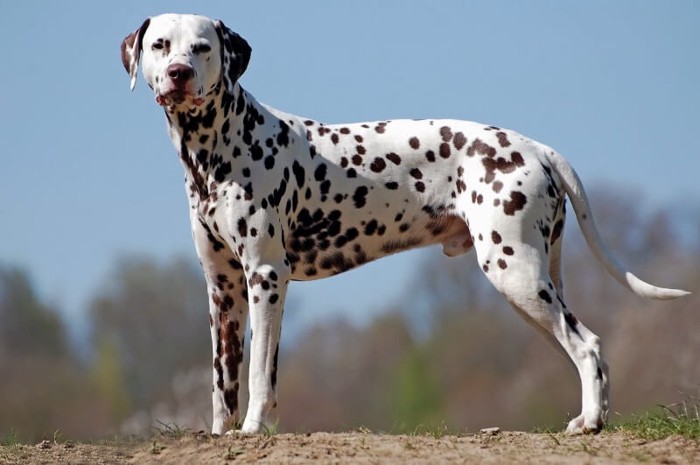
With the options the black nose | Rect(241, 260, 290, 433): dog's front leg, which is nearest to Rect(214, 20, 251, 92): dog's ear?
the black nose

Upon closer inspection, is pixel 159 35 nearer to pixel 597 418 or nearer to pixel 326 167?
pixel 326 167

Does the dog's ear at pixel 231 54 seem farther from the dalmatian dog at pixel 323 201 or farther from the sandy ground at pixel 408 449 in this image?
the sandy ground at pixel 408 449

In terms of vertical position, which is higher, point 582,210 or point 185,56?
point 185,56

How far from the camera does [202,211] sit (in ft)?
26.2

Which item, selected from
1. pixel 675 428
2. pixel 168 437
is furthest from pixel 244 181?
pixel 675 428

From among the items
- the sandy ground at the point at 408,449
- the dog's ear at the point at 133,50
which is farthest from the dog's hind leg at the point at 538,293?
the dog's ear at the point at 133,50

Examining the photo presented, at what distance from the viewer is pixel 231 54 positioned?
26.2 feet

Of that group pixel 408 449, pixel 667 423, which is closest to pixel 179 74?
pixel 408 449

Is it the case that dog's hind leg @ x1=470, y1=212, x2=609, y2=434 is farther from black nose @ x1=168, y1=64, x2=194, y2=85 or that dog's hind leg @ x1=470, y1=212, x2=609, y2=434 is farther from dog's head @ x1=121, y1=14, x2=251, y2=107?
black nose @ x1=168, y1=64, x2=194, y2=85

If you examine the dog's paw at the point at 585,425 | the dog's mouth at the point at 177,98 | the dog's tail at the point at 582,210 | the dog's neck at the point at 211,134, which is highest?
the dog's mouth at the point at 177,98

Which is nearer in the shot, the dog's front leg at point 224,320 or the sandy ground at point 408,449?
the sandy ground at point 408,449

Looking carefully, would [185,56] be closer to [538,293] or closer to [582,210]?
[538,293]

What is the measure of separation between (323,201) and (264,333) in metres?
1.19

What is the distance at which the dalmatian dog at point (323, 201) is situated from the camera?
Answer: 7.65 metres
